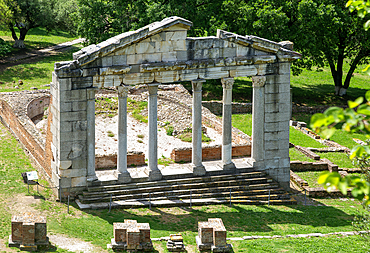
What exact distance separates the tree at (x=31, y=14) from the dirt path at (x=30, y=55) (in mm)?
2129

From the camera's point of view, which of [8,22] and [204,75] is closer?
[204,75]

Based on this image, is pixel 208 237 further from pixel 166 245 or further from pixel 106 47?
pixel 106 47

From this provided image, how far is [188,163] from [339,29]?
24.9 meters

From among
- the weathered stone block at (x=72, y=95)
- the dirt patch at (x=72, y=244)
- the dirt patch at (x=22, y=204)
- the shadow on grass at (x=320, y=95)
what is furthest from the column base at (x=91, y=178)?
the shadow on grass at (x=320, y=95)

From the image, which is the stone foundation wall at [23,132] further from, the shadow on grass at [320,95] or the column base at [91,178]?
the shadow on grass at [320,95]

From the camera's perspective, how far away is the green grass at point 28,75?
46228 mm

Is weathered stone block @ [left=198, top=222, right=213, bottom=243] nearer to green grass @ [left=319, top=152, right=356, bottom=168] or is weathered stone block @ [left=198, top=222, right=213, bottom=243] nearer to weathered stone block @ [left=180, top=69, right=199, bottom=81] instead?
weathered stone block @ [left=180, top=69, right=199, bottom=81]

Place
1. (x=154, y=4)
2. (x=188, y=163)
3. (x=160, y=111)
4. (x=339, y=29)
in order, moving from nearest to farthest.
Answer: (x=188, y=163) < (x=160, y=111) < (x=154, y=4) < (x=339, y=29)

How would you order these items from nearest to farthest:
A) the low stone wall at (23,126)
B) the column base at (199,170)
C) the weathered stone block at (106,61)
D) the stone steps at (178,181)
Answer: the weathered stone block at (106,61), the stone steps at (178,181), the column base at (199,170), the low stone wall at (23,126)

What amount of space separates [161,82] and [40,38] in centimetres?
4435

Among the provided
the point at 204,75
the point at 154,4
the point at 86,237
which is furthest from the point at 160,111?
the point at 86,237

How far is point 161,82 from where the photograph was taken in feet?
84.8

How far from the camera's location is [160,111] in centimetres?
3962

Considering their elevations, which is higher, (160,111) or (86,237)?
(160,111)
